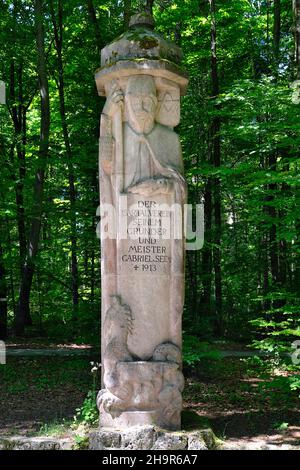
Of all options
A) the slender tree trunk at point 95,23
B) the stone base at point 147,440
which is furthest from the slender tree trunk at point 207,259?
the stone base at point 147,440

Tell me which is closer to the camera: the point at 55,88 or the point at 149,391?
the point at 149,391

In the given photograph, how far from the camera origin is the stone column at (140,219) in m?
5.79

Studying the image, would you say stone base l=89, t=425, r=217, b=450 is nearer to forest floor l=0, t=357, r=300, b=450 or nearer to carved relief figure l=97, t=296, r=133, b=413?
carved relief figure l=97, t=296, r=133, b=413

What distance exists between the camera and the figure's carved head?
5.92m

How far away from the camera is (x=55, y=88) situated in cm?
1769

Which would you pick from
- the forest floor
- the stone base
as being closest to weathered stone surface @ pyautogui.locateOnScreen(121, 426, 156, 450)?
the stone base

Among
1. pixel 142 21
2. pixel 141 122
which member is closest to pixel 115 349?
pixel 141 122

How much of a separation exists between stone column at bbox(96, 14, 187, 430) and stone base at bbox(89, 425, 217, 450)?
0.80 feet

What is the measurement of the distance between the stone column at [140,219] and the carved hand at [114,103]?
0.01 metres

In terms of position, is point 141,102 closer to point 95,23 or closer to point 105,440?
point 105,440

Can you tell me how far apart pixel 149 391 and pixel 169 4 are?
44.0 feet
